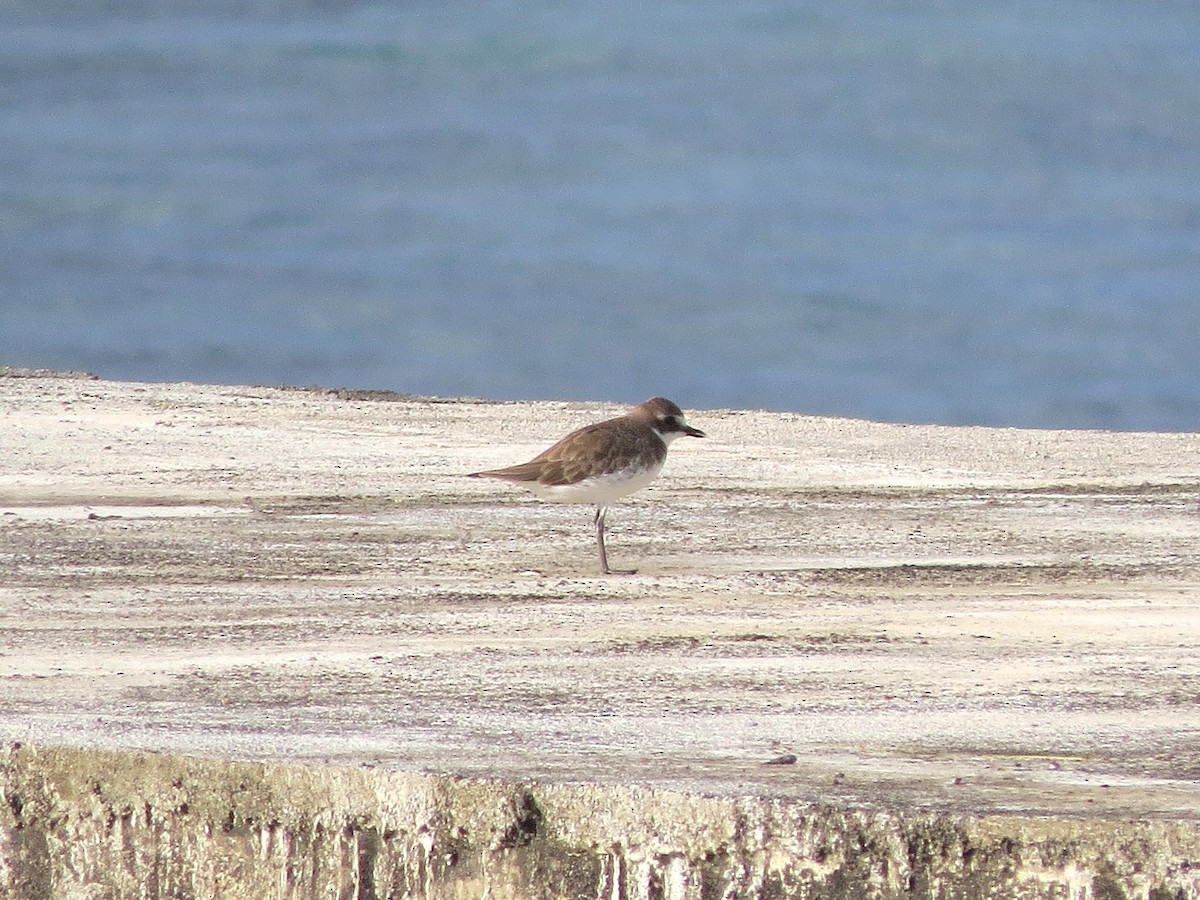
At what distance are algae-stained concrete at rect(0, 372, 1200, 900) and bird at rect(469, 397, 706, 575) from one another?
1.25 feet

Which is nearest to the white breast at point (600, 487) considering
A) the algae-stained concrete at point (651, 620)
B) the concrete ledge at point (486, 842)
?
the algae-stained concrete at point (651, 620)

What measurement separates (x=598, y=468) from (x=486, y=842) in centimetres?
497

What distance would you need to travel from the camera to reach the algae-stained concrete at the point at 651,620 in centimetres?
657

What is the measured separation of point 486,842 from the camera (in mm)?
6246

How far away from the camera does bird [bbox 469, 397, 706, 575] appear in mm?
11125

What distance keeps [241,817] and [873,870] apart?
1.80 meters

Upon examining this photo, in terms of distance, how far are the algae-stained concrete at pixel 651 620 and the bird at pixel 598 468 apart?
380 millimetres

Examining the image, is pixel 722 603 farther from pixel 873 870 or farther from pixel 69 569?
pixel 873 870

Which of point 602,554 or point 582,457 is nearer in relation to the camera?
point 602,554

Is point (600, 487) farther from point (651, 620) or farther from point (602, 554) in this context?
point (651, 620)

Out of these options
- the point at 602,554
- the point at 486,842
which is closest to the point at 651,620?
the point at 602,554

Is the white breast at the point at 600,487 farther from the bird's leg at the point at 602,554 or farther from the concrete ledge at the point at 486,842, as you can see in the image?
the concrete ledge at the point at 486,842

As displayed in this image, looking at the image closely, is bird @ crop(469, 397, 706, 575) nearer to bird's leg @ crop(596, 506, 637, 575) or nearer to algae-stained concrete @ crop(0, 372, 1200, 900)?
bird's leg @ crop(596, 506, 637, 575)

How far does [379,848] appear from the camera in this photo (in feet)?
20.8
